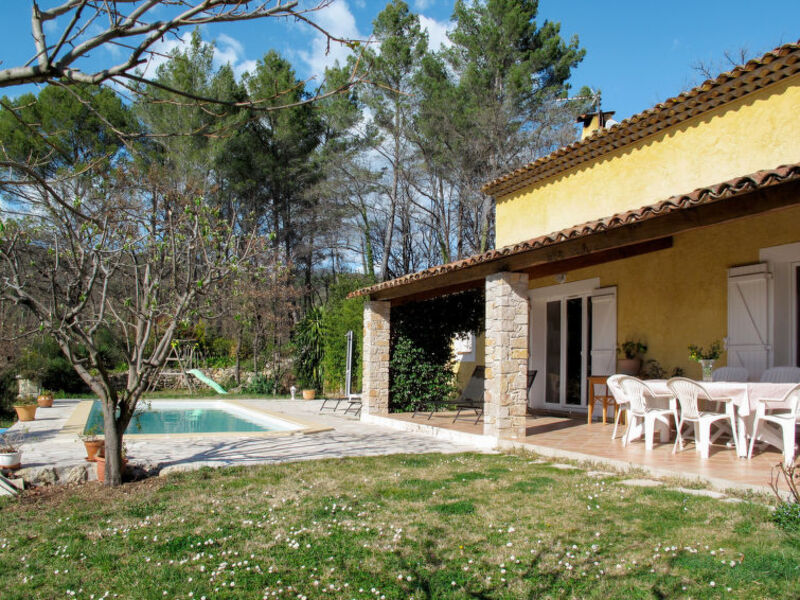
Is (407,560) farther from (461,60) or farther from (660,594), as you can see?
(461,60)

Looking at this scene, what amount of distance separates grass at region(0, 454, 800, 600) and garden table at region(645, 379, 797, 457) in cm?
164

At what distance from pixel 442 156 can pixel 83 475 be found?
52.3 feet

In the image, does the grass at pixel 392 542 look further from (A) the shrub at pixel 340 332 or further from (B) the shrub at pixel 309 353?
(B) the shrub at pixel 309 353

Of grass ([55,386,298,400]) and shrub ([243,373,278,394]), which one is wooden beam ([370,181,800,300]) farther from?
shrub ([243,373,278,394])

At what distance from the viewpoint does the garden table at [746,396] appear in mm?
6344

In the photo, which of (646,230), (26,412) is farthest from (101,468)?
(26,412)

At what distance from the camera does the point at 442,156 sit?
20.3 meters

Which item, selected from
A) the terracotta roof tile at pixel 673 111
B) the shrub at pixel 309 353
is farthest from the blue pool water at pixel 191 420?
the terracotta roof tile at pixel 673 111

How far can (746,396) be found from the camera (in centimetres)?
653

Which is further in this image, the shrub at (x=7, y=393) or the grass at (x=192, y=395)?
the grass at (x=192, y=395)

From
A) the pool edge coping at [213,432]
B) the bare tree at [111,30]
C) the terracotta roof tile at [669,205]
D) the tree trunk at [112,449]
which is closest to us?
the bare tree at [111,30]

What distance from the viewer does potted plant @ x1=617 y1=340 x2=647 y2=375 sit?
10156mm

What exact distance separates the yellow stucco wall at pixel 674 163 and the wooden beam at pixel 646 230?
234 cm

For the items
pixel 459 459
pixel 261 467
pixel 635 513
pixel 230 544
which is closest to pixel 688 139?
pixel 459 459
